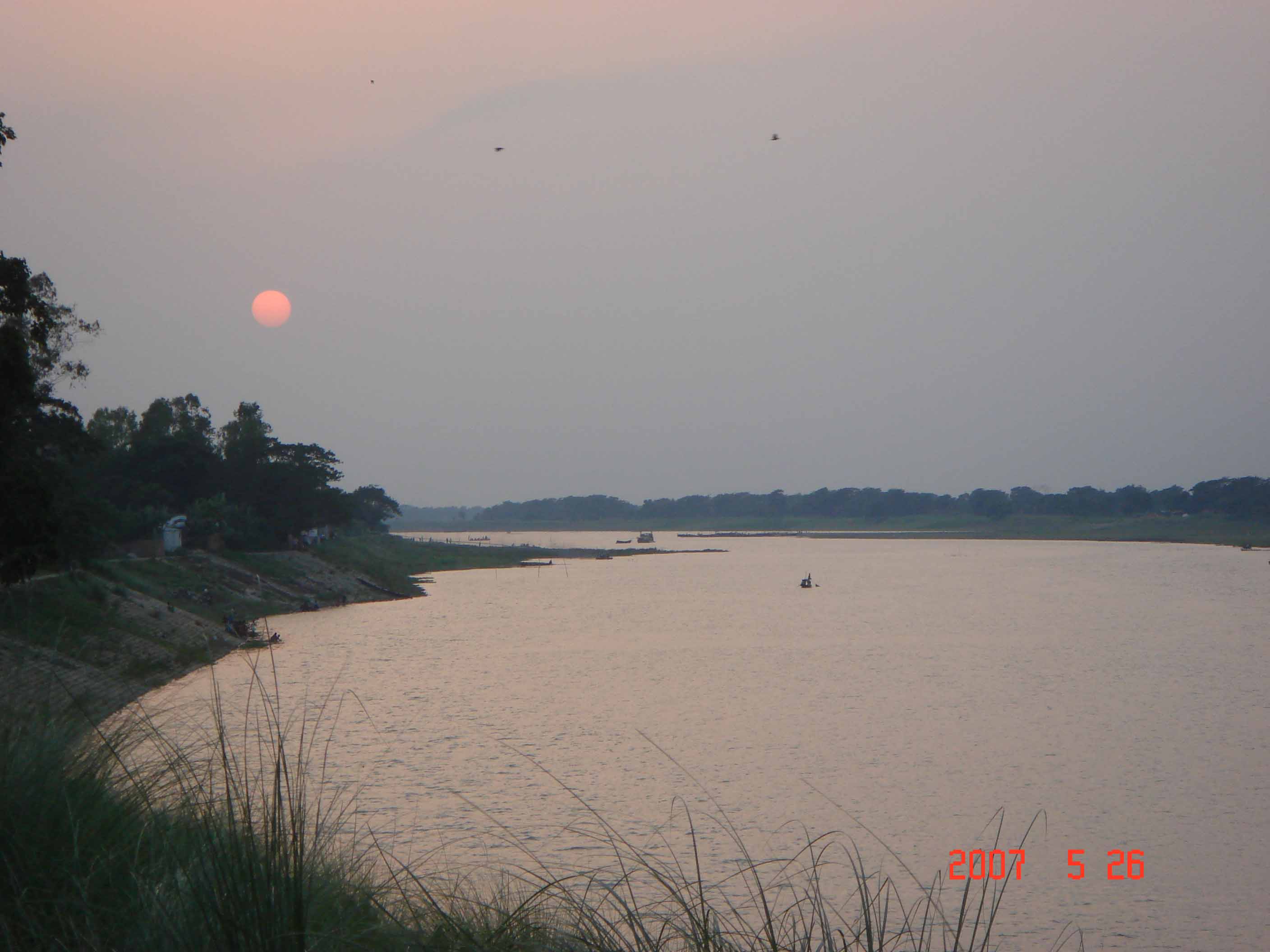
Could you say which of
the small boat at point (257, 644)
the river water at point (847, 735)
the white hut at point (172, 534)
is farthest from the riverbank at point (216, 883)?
the white hut at point (172, 534)

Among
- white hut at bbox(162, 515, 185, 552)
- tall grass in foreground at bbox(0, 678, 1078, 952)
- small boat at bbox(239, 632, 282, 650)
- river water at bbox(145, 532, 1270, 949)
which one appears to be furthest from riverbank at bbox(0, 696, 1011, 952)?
white hut at bbox(162, 515, 185, 552)

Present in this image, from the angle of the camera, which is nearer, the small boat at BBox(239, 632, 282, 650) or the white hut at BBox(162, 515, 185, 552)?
the small boat at BBox(239, 632, 282, 650)

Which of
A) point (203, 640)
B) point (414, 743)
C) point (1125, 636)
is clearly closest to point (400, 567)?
point (203, 640)

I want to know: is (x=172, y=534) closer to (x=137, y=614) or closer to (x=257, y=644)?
(x=137, y=614)

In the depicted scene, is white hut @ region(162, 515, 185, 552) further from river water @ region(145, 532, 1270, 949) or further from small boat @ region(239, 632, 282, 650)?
small boat @ region(239, 632, 282, 650)

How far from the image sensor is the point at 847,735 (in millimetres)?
29469

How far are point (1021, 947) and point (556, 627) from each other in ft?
142

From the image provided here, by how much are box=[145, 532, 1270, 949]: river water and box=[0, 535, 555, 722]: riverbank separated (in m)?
1.17

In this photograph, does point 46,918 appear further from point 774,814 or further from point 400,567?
point 400,567

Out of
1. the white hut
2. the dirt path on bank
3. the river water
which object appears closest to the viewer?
the dirt path on bank

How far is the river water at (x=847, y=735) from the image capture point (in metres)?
18.3

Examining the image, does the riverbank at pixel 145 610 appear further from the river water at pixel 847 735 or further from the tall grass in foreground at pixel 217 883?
the river water at pixel 847 735

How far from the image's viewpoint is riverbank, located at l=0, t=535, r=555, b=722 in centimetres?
961

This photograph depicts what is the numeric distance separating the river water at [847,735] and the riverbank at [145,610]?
1173mm
